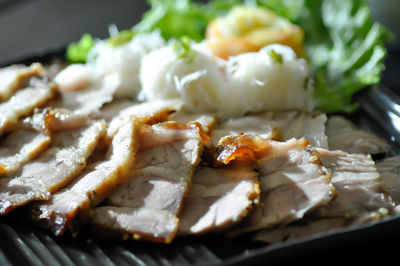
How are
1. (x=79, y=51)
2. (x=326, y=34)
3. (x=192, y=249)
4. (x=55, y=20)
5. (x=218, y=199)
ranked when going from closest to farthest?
(x=192, y=249) → (x=218, y=199) → (x=79, y=51) → (x=326, y=34) → (x=55, y=20)

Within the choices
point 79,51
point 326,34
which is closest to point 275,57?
point 326,34

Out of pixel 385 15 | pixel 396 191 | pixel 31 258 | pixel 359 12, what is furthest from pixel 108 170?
pixel 385 15

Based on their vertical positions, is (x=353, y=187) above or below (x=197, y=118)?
below

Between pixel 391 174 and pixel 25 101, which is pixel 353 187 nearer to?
pixel 391 174

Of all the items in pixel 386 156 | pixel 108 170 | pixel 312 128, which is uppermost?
pixel 108 170

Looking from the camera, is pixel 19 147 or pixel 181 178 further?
pixel 19 147

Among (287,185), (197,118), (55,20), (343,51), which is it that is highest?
(55,20)

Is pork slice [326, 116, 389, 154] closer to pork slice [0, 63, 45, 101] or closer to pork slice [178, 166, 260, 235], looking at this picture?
pork slice [178, 166, 260, 235]

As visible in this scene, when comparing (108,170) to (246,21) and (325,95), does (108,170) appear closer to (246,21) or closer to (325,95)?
(325,95)
